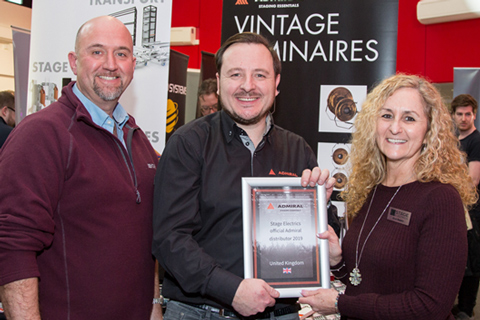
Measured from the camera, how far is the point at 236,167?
197cm

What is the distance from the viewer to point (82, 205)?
1784mm

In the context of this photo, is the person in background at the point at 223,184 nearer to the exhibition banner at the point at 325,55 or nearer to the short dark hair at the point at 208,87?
the exhibition banner at the point at 325,55

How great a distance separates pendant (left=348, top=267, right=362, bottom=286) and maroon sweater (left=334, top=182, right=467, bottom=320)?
0.02 m

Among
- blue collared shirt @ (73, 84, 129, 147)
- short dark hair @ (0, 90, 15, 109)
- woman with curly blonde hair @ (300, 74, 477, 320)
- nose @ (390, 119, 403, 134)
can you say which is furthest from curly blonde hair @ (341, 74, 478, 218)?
short dark hair @ (0, 90, 15, 109)

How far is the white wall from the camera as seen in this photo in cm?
968

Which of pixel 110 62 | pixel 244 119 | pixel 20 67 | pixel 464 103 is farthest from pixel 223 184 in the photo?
pixel 464 103

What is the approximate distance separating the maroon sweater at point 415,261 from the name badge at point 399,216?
0.04 feet

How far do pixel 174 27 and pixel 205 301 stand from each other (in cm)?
906

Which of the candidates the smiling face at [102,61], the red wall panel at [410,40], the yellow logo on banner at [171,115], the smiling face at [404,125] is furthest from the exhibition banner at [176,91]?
the red wall panel at [410,40]

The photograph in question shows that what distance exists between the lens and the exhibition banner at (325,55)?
3.35 metres

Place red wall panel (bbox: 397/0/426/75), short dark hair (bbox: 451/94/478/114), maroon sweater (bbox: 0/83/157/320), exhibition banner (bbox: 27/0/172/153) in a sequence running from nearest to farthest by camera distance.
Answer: maroon sweater (bbox: 0/83/157/320) → exhibition banner (bbox: 27/0/172/153) → short dark hair (bbox: 451/94/478/114) → red wall panel (bbox: 397/0/426/75)

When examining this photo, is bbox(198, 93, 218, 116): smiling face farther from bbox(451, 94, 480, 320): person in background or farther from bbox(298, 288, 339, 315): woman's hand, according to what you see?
bbox(298, 288, 339, 315): woman's hand

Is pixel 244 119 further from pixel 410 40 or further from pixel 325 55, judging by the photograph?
pixel 410 40

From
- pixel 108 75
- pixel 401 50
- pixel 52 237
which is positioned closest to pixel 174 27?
pixel 401 50
